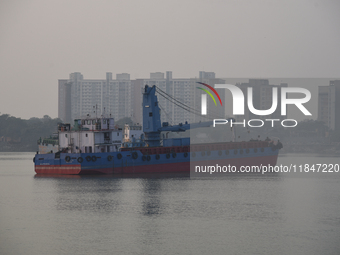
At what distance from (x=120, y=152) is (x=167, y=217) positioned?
21.0 m

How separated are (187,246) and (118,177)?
25334 mm

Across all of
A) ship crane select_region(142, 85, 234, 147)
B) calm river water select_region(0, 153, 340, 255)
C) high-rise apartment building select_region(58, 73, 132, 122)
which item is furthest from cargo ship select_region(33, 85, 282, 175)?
high-rise apartment building select_region(58, 73, 132, 122)

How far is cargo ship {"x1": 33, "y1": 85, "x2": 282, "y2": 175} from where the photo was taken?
46.7 metres

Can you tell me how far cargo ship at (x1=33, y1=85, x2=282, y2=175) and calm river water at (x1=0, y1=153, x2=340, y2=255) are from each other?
347 centimetres

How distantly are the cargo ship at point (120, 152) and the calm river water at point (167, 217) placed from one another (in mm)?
3468

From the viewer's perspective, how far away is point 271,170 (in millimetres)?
59562

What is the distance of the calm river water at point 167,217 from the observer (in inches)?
848

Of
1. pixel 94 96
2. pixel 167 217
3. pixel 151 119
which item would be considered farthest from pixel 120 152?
pixel 94 96

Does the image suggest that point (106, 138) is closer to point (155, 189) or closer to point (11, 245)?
point (155, 189)

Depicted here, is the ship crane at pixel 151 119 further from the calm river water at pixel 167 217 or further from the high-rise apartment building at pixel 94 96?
the high-rise apartment building at pixel 94 96

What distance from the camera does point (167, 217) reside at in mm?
27266

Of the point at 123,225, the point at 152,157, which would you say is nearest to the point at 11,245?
the point at 123,225

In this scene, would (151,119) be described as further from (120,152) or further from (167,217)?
(167,217)

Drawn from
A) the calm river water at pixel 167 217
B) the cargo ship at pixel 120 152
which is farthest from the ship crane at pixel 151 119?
the calm river water at pixel 167 217
